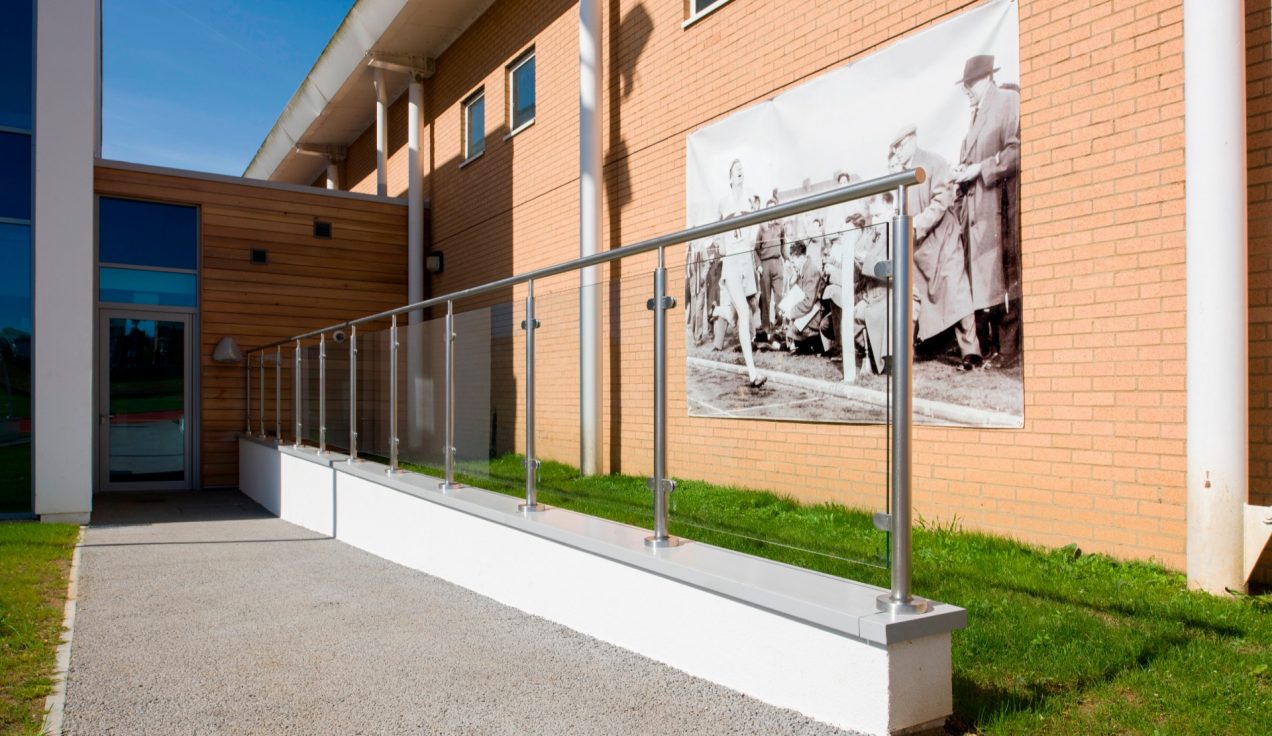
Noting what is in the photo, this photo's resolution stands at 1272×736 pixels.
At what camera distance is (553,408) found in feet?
16.3

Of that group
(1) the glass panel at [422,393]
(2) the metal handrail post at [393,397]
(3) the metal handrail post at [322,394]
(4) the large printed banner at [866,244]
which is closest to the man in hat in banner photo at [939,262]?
(4) the large printed banner at [866,244]

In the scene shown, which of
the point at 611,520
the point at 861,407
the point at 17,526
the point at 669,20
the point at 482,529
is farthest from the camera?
the point at 669,20

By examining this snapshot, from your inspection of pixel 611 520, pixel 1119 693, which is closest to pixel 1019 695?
pixel 1119 693

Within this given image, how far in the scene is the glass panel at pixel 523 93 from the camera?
36.9ft

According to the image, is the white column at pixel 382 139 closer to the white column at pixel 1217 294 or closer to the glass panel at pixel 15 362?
the glass panel at pixel 15 362

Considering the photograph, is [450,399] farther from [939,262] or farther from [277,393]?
[277,393]

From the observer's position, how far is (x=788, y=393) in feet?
11.0

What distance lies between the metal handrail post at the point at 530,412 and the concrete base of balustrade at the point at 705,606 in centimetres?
13

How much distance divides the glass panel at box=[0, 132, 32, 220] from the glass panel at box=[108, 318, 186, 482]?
3301 mm

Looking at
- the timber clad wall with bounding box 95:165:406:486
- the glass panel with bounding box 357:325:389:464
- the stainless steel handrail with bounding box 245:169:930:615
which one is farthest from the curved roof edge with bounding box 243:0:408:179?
the stainless steel handrail with bounding box 245:169:930:615

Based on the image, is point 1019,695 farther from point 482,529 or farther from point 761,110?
point 761,110

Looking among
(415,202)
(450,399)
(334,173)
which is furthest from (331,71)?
(450,399)

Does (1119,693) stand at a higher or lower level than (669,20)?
lower

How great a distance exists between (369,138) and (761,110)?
434 inches
